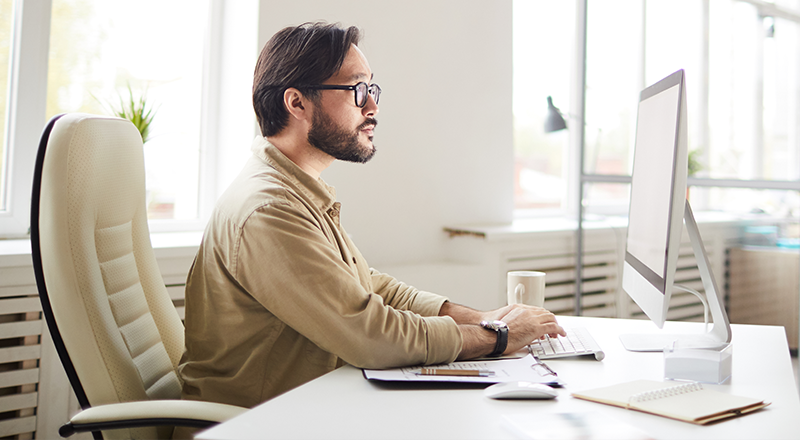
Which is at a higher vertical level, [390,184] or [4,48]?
[4,48]

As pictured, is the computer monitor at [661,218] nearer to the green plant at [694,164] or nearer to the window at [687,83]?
the window at [687,83]

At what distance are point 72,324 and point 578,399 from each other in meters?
0.83

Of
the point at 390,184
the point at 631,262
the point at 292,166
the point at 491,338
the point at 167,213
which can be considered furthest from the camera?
the point at 390,184

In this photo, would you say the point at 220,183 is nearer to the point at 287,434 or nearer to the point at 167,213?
the point at 167,213

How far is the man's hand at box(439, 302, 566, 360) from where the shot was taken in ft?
3.61

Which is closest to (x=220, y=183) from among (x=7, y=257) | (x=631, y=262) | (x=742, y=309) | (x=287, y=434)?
(x=7, y=257)

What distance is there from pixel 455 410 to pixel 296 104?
0.76 m

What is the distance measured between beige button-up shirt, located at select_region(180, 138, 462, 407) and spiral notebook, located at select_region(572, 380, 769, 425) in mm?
274

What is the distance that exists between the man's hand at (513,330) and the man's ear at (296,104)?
0.57 metres

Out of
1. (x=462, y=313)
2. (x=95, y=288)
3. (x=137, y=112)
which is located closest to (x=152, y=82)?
(x=137, y=112)

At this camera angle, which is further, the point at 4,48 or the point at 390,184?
the point at 390,184

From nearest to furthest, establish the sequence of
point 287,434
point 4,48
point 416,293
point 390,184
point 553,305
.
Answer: point 287,434
point 416,293
point 4,48
point 390,184
point 553,305

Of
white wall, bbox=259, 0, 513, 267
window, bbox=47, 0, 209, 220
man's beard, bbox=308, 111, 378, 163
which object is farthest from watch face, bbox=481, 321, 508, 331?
window, bbox=47, 0, 209, 220

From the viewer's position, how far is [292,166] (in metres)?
1.23
